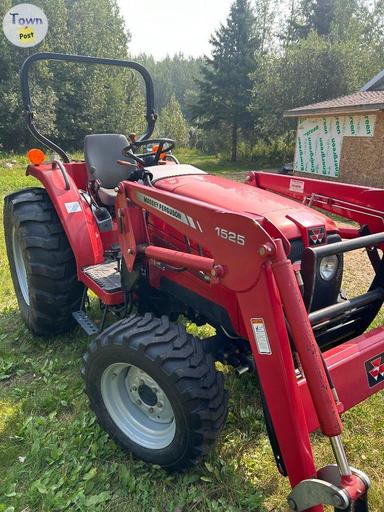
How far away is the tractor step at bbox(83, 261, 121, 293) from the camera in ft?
8.96

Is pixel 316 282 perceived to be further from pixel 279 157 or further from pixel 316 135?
pixel 279 157

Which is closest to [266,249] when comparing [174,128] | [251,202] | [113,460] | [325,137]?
[251,202]

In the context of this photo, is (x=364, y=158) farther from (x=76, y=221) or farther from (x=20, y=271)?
(x=76, y=221)

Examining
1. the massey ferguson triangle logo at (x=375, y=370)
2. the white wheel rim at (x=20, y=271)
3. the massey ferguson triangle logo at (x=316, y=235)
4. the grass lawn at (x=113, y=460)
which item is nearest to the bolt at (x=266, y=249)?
the massey ferguson triangle logo at (x=316, y=235)

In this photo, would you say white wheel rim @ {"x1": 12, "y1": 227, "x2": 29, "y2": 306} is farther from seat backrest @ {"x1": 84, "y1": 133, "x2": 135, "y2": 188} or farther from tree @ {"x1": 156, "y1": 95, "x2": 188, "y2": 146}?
tree @ {"x1": 156, "y1": 95, "x2": 188, "y2": 146}

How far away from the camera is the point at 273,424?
64.2 inches

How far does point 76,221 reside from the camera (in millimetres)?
2916

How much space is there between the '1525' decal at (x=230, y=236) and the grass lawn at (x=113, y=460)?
3.85 feet

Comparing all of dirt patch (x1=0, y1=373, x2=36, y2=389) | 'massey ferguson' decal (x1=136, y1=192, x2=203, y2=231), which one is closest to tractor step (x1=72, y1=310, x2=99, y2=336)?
dirt patch (x1=0, y1=373, x2=36, y2=389)

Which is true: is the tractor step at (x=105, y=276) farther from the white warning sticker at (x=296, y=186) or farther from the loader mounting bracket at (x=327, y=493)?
the loader mounting bracket at (x=327, y=493)

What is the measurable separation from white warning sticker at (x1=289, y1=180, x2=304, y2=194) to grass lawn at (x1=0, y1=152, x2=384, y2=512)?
4.35 feet

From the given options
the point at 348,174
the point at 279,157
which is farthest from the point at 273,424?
the point at 279,157

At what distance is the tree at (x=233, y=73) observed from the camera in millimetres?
22562

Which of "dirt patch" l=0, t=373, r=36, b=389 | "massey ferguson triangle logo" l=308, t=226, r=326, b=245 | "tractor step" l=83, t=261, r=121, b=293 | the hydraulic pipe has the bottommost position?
"dirt patch" l=0, t=373, r=36, b=389
